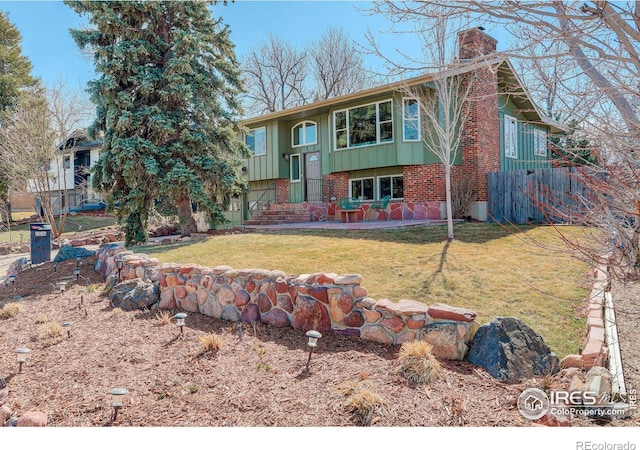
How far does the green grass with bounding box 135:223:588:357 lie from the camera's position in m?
4.38

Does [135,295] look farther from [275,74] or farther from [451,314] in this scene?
[275,74]

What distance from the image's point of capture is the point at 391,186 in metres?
14.8

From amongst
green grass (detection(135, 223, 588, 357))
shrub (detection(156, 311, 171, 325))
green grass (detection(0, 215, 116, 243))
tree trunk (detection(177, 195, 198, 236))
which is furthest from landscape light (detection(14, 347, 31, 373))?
green grass (detection(0, 215, 116, 243))

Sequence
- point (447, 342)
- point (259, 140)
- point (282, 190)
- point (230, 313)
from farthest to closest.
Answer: point (259, 140)
point (282, 190)
point (230, 313)
point (447, 342)

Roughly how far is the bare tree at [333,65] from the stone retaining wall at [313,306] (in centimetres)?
2380

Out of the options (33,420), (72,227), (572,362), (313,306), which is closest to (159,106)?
(313,306)

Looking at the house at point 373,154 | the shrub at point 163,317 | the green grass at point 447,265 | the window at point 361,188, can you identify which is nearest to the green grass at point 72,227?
the house at point 373,154

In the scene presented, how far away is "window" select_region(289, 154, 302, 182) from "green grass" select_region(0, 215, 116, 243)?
34.3 feet

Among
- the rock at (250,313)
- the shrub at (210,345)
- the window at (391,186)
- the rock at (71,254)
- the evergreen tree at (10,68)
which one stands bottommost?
the shrub at (210,345)

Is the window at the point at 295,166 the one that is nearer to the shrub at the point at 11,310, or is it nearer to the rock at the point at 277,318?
the shrub at the point at 11,310

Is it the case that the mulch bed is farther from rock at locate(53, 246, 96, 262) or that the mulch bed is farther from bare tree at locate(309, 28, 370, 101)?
bare tree at locate(309, 28, 370, 101)

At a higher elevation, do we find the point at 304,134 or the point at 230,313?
the point at 304,134
